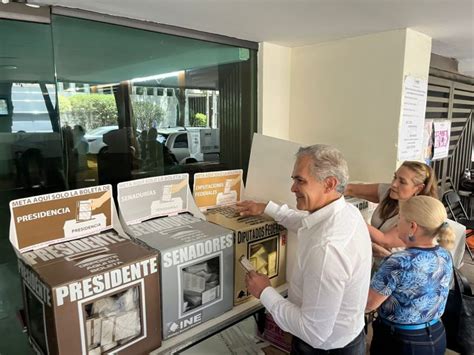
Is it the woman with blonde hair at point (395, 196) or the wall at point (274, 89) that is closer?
the woman with blonde hair at point (395, 196)

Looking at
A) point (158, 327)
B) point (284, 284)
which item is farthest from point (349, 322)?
point (158, 327)

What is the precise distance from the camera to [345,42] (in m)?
2.37

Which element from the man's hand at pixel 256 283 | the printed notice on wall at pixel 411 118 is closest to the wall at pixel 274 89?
the printed notice on wall at pixel 411 118

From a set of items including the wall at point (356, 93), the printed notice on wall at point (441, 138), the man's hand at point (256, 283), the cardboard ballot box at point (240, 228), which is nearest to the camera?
the man's hand at point (256, 283)

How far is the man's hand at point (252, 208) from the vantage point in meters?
1.59

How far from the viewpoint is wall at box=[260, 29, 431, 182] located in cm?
220

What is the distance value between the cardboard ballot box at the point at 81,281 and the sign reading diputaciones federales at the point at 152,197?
10 centimetres

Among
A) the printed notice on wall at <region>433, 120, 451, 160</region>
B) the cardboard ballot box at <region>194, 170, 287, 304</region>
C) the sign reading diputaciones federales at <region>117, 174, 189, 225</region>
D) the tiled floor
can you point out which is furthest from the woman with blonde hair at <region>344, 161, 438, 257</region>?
the printed notice on wall at <region>433, 120, 451, 160</region>

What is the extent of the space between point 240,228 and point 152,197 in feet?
1.23

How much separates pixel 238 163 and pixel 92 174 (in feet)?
3.54

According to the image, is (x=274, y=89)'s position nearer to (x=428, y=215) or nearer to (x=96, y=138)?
(x=96, y=138)

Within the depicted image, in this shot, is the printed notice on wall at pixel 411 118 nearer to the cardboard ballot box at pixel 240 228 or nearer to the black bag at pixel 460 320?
the black bag at pixel 460 320

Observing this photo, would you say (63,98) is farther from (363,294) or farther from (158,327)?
(363,294)

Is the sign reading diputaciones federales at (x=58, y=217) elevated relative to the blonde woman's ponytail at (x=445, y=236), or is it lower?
elevated
